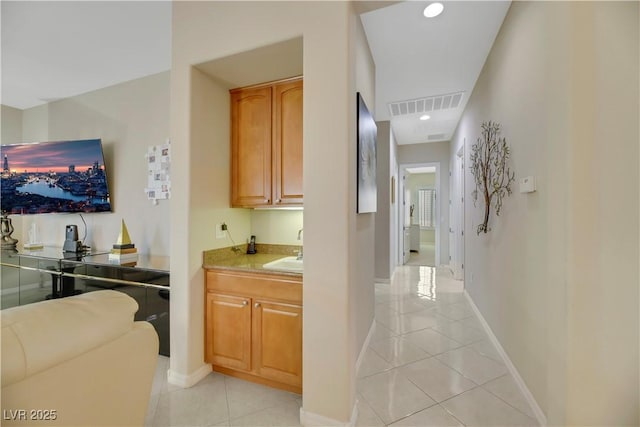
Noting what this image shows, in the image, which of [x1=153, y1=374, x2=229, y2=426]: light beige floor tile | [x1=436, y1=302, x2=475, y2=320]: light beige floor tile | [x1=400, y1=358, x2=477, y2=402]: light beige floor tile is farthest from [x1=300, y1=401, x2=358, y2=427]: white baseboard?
[x1=436, y1=302, x2=475, y2=320]: light beige floor tile

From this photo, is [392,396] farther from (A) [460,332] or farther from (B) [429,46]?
(B) [429,46]

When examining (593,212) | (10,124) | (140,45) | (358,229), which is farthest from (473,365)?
(10,124)

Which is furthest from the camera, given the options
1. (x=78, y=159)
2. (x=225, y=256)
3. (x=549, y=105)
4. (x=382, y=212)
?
(x=382, y=212)

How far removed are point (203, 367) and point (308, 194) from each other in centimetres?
164

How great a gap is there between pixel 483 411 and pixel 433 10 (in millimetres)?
2947

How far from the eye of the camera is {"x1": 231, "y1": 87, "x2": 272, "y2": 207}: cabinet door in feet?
7.45

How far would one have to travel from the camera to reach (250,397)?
1888 millimetres

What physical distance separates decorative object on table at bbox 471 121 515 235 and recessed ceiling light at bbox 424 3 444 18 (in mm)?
1113

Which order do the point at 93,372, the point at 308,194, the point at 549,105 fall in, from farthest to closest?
the point at 308,194 < the point at 549,105 < the point at 93,372

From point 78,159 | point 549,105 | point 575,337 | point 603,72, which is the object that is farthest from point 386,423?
point 78,159

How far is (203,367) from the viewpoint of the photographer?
2.12m

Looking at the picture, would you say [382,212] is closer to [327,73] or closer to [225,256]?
[225,256]

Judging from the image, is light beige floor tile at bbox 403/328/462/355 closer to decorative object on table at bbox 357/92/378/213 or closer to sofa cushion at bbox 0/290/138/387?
decorative object on table at bbox 357/92/378/213

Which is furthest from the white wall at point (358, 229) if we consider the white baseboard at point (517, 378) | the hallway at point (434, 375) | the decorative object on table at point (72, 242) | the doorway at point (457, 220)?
the decorative object on table at point (72, 242)
